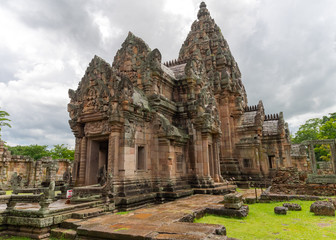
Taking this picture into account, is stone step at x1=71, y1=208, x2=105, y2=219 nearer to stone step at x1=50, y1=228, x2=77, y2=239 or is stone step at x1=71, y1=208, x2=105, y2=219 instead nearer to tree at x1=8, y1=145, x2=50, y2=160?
stone step at x1=50, y1=228, x2=77, y2=239

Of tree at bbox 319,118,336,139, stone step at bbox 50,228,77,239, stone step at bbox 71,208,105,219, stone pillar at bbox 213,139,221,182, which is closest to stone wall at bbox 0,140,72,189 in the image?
stone pillar at bbox 213,139,221,182

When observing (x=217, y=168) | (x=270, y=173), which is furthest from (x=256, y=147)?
(x=217, y=168)

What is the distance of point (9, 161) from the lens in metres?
24.8

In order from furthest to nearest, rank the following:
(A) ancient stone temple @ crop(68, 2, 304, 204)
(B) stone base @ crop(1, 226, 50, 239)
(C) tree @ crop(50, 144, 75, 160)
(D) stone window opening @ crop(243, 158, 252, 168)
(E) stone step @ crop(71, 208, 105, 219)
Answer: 1. (C) tree @ crop(50, 144, 75, 160)
2. (D) stone window opening @ crop(243, 158, 252, 168)
3. (A) ancient stone temple @ crop(68, 2, 304, 204)
4. (E) stone step @ crop(71, 208, 105, 219)
5. (B) stone base @ crop(1, 226, 50, 239)

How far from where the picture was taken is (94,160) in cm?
1149

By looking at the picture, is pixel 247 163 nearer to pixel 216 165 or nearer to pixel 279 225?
pixel 216 165

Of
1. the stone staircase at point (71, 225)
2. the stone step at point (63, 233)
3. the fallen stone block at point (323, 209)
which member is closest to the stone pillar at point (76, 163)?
the stone staircase at point (71, 225)

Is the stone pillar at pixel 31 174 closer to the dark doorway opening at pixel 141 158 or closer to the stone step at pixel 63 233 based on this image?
the dark doorway opening at pixel 141 158

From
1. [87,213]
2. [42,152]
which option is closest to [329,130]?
[87,213]

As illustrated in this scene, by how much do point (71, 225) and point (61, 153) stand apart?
51.8 metres

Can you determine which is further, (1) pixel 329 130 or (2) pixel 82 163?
(1) pixel 329 130

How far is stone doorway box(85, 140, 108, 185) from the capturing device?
438 inches

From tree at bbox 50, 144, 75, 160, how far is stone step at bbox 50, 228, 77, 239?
4794 centimetres

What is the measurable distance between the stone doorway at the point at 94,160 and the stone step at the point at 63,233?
4731 mm
